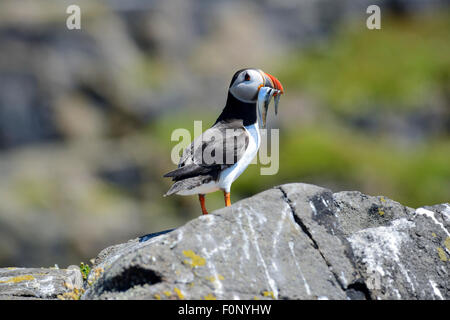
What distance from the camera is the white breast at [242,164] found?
→ 10.8m

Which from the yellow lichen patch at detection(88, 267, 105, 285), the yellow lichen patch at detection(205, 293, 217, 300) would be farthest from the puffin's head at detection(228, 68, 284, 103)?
the yellow lichen patch at detection(205, 293, 217, 300)

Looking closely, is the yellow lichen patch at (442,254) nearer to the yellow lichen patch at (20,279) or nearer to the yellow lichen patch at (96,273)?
the yellow lichen patch at (96,273)

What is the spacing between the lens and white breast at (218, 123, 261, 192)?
1084 cm

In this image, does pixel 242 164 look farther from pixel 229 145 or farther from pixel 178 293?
pixel 178 293

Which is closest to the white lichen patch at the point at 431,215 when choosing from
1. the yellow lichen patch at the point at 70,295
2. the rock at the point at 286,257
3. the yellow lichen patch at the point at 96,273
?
the rock at the point at 286,257

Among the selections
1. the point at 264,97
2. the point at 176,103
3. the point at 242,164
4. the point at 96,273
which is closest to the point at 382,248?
the point at 242,164

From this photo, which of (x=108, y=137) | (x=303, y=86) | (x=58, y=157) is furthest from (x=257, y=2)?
(x=58, y=157)

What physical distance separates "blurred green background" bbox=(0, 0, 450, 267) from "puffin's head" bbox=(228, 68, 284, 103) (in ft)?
53.2

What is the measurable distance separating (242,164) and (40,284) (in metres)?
3.37

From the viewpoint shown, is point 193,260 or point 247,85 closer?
point 193,260

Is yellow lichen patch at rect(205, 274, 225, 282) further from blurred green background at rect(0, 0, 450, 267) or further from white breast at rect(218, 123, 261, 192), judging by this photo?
blurred green background at rect(0, 0, 450, 267)

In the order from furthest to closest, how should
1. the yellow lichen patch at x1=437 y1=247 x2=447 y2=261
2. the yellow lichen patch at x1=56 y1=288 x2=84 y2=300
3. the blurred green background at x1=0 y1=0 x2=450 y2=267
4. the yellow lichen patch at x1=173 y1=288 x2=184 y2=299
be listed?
the blurred green background at x1=0 y1=0 x2=450 y2=267 → the yellow lichen patch at x1=56 y1=288 x2=84 y2=300 → the yellow lichen patch at x1=437 y1=247 x2=447 y2=261 → the yellow lichen patch at x1=173 y1=288 x2=184 y2=299

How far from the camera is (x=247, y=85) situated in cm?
1155

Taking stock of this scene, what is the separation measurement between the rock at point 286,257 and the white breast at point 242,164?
3.90ft
